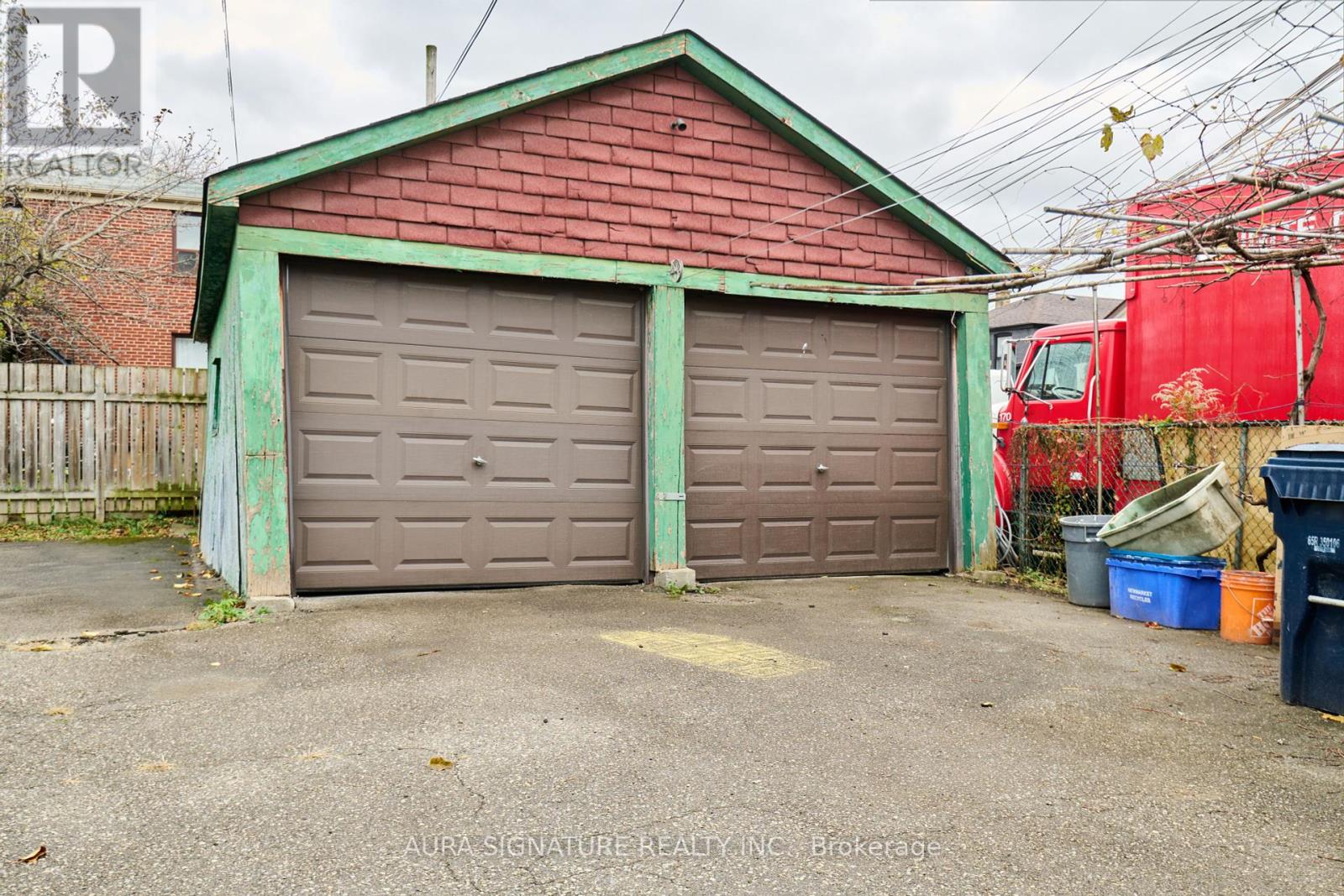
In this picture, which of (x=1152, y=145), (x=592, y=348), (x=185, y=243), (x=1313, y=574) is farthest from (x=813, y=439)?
(x=185, y=243)

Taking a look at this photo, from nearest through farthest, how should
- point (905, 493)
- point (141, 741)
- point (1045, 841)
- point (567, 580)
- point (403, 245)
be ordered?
point (1045, 841)
point (141, 741)
point (403, 245)
point (567, 580)
point (905, 493)

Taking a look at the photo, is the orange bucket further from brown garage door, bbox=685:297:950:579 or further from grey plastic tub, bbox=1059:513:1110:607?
brown garage door, bbox=685:297:950:579

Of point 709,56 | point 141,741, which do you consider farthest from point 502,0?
point 141,741

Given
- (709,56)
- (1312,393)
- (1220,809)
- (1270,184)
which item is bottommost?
(1220,809)

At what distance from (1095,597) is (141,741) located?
700 centimetres

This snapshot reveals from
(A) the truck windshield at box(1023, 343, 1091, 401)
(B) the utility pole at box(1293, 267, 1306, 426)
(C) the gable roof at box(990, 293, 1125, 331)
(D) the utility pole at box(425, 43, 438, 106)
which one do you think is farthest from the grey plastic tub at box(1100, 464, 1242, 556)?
(C) the gable roof at box(990, 293, 1125, 331)

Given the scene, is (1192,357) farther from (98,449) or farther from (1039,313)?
(1039,313)

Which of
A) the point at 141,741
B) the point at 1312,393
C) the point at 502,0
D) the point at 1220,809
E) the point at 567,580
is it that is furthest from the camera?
the point at 502,0

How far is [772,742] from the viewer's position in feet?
13.9

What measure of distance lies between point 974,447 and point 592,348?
12.9 feet

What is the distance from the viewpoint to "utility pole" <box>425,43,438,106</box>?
18.8m

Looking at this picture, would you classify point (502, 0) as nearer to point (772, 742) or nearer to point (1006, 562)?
point (1006, 562)

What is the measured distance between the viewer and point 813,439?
9.23m

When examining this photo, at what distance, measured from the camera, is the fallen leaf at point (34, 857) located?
295 centimetres
